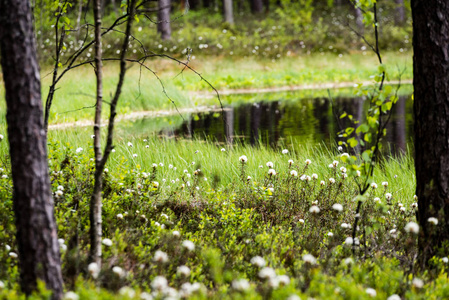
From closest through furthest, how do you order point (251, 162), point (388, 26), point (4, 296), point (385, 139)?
point (4, 296)
point (251, 162)
point (385, 139)
point (388, 26)

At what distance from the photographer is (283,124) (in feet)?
41.1

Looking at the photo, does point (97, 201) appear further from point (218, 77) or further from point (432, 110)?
point (218, 77)

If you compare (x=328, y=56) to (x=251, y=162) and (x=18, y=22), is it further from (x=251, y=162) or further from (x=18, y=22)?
(x=18, y=22)

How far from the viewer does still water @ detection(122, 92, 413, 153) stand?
1042cm

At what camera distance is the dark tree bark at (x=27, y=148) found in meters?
2.56

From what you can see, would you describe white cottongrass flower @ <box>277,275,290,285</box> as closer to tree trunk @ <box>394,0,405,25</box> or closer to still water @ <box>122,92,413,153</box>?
still water @ <box>122,92,413,153</box>

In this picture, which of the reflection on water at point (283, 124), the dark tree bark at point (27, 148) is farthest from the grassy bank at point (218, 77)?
the dark tree bark at point (27, 148)

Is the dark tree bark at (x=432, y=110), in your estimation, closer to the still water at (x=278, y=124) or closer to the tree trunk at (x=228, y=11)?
the still water at (x=278, y=124)

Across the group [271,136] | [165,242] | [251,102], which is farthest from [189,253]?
[251,102]

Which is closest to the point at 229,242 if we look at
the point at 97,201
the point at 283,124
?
the point at 97,201

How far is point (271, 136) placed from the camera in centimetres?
1089

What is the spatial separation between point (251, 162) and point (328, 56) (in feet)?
63.1

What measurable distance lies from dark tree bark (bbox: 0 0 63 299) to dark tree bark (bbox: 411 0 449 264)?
8.05 ft

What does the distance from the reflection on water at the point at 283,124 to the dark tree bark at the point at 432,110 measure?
512 cm
